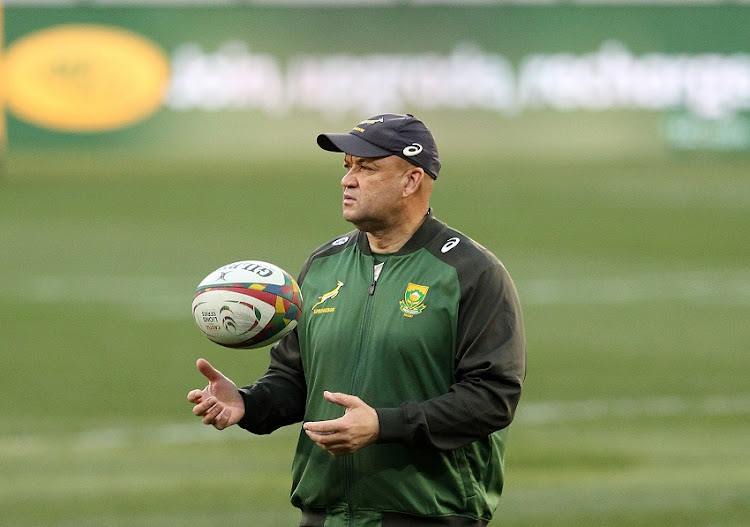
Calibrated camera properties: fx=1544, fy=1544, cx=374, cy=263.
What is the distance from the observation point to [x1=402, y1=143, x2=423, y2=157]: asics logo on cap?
528 centimetres

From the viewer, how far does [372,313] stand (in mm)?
5277

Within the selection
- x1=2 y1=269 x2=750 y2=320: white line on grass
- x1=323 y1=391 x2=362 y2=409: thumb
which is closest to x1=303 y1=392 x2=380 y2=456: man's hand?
x1=323 y1=391 x2=362 y2=409: thumb

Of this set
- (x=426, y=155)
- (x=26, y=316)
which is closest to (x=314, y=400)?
(x=426, y=155)

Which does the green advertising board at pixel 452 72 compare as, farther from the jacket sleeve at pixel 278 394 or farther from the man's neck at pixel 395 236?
the man's neck at pixel 395 236

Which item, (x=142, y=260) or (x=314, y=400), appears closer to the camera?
(x=314, y=400)

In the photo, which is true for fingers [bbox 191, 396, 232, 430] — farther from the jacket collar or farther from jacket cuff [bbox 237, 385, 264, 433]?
the jacket collar

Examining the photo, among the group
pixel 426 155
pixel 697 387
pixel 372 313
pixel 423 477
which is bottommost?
pixel 697 387

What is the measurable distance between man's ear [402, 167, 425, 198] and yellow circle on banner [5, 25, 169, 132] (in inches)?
→ 1118

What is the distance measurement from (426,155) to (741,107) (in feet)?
98.2

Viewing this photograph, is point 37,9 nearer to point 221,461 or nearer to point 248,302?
point 221,461

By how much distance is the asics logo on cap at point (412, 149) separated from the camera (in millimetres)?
5277

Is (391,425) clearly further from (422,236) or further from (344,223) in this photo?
(344,223)

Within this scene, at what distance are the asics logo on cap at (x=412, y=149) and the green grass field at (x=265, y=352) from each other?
3947mm

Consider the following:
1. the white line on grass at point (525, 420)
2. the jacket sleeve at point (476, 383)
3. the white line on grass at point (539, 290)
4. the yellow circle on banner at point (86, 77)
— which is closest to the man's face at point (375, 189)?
the jacket sleeve at point (476, 383)
